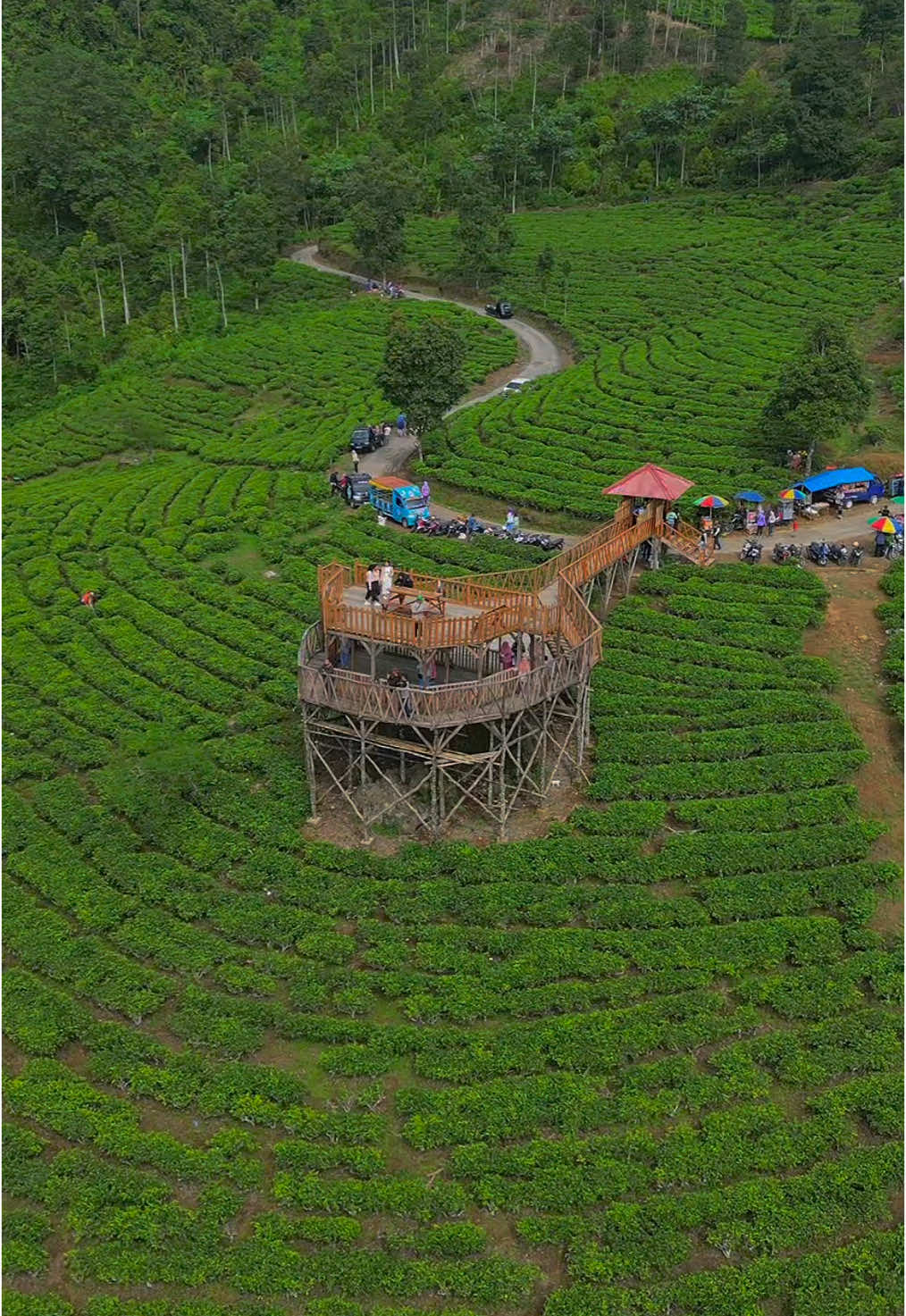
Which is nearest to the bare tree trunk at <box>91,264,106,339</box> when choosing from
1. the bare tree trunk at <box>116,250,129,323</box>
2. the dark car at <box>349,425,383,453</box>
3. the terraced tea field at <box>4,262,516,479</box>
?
the bare tree trunk at <box>116,250,129,323</box>

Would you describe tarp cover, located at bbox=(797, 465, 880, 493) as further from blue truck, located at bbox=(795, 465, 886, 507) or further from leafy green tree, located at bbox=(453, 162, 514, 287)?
leafy green tree, located at bbox=(453, 162, 514, 287)

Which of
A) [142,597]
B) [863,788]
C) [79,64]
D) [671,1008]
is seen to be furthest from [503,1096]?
[79,64]

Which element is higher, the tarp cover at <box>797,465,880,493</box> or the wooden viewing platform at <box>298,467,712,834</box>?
the tarp cover at <box>797,465,880,493</box>

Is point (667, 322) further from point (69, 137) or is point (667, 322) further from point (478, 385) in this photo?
point (69, 137)

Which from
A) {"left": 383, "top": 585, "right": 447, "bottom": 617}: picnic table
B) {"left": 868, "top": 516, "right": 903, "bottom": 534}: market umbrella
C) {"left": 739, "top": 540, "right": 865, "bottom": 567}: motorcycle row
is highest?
{"left": 383, "top": 585, "right": 447, "bottom": 617}: picnic table

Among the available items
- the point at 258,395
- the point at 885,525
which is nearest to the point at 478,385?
the point at 258,395

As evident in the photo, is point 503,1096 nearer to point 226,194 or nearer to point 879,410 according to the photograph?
point 879,410
